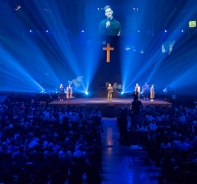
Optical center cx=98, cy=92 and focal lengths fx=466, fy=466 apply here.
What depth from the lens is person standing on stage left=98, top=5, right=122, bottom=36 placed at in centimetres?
4300

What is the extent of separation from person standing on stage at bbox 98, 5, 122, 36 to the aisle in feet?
67.2

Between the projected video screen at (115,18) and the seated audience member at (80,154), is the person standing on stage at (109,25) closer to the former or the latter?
the projected video screen at (115,18)

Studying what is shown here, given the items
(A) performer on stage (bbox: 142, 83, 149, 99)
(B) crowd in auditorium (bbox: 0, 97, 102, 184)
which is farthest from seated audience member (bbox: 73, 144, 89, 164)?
(A) performer on stage (bbox: 142, 83, 149, 99)

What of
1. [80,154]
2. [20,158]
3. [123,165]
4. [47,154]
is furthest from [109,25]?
[20,158]

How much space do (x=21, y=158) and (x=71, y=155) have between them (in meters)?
1.60

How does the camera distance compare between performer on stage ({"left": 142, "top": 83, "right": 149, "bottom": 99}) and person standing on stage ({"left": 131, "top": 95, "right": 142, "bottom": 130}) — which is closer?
person standing on stage ({"left": 131, "top": 95, "right": 142, "bottom": 130})

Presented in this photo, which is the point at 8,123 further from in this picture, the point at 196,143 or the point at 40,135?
the point at 196,143

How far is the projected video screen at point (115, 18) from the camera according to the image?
4322 cm

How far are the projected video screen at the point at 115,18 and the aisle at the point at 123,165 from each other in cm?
2066

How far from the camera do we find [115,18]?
43.7 metres

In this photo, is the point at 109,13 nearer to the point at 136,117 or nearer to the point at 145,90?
the point at 145,90

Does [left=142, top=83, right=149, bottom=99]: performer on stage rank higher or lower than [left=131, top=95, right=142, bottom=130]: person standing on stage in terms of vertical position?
higher

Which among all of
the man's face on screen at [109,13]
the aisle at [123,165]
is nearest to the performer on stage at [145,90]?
the man's face on screen at [109,13]

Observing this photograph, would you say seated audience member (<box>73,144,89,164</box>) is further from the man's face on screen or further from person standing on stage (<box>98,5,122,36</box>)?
the man's face on screen
